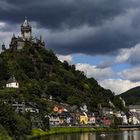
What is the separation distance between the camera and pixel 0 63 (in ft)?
619

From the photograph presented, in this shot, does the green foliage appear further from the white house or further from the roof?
the roof

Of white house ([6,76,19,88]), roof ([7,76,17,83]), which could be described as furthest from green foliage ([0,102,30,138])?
roof ([7,76,17,83])

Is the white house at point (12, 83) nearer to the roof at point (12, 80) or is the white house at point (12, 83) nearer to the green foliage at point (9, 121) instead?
the roof at point (12, 80)

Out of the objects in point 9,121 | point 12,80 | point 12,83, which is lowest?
point 9,121

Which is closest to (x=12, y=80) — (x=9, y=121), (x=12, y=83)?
(x=12, y=83)

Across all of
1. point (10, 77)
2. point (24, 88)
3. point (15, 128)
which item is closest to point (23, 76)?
point (10, 77)

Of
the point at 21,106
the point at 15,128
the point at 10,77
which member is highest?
the point at 10,77

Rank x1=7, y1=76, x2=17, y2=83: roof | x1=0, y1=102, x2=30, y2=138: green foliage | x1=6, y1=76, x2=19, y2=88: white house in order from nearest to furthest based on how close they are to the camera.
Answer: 1. x1=0, y1=102, x2=30, y2=138: green foliage
2. x1=6, y1=76, x2=19, y2=88: white house
3. x1=7, y1=76, x2=17, y2=83: roof

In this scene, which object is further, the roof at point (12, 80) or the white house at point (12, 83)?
the roof at point (12, 80)

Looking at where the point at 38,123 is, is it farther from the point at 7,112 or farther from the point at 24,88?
the point at 7,112

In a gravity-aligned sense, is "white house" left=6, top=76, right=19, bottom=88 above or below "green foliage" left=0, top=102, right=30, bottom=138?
above

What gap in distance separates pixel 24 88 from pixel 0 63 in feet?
71.9

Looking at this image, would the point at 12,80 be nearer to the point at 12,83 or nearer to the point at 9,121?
the point at 12,83

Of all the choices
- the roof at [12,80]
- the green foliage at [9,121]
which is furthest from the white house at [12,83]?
the green foliage at [9,121]
